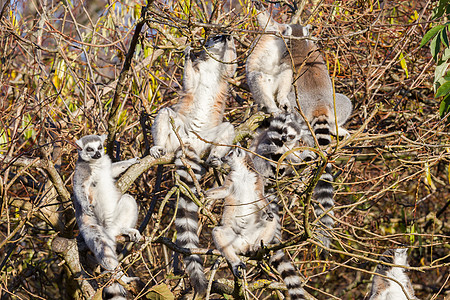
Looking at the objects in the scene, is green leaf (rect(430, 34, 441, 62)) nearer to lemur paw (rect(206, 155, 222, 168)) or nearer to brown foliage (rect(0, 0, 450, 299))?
brown foliage (rect(0, 0, 450, 299))

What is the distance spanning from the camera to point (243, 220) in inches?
167

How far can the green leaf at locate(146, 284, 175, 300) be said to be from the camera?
3.34m

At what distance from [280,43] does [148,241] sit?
3.63 meters

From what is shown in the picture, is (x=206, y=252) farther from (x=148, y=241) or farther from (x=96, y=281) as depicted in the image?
(x=96, y=281)

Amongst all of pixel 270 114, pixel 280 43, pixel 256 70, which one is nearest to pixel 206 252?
pixel 270 114

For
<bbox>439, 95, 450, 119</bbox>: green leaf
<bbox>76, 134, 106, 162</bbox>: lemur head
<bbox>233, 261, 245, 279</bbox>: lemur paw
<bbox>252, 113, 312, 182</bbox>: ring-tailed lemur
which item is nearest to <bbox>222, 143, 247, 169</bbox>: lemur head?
<bbox>252, 113, 312, 182</bbox>: ring-tailed lemur

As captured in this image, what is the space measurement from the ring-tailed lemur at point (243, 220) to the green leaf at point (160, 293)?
57cm

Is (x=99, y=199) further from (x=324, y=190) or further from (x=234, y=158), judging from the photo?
(x=324, y=190)

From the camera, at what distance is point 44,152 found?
3.67 m

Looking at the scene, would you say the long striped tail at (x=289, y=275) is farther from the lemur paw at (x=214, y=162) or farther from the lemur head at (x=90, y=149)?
the lemur head at (x=90, y=149)

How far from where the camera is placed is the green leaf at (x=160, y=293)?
3.34 m

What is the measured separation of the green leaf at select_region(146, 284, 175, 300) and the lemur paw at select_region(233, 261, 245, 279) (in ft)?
1.76

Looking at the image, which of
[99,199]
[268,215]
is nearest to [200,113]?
[99,199]

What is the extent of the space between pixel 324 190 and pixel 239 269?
3.35 feet
